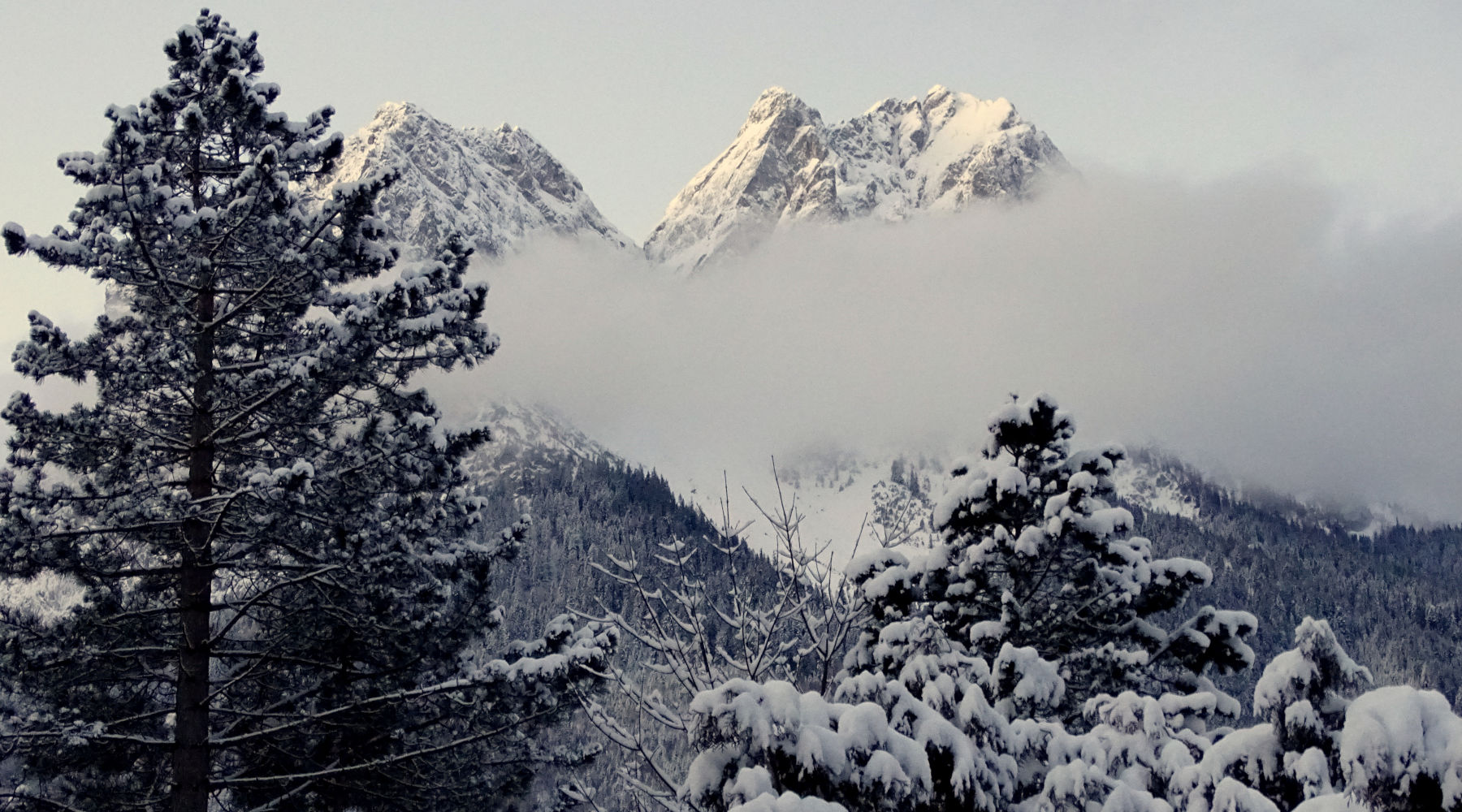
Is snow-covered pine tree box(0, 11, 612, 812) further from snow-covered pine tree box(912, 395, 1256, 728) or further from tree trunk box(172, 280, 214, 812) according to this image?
snow-covered pine tree box(912, 395, 1256, 728)

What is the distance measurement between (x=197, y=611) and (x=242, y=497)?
1382 millimetres

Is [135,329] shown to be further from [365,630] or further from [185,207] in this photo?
[365,630]

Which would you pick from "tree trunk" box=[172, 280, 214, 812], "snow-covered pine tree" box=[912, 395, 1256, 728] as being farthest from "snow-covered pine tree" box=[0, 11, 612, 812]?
"snow-covered pine tree" box=[912, 395, 1256, 728]

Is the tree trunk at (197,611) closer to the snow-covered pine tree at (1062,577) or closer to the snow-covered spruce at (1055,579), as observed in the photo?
the snow-covered spruce at (1055,579)

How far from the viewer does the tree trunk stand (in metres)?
8.63

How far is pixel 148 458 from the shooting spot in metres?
9.36

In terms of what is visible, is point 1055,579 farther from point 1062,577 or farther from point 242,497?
point 242,497

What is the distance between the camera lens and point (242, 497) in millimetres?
8586

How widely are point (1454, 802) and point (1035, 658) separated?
14.4 ft

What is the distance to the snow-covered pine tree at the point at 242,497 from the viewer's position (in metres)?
8.77

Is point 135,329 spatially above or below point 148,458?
above

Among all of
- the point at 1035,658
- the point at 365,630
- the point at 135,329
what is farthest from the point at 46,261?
the point at 1035,658

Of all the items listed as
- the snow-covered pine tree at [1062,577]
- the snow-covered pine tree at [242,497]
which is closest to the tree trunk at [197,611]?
the snow-covered pine tree at [242,497]

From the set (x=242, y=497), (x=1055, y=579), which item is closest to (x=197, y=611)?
(x=242, y=497)
